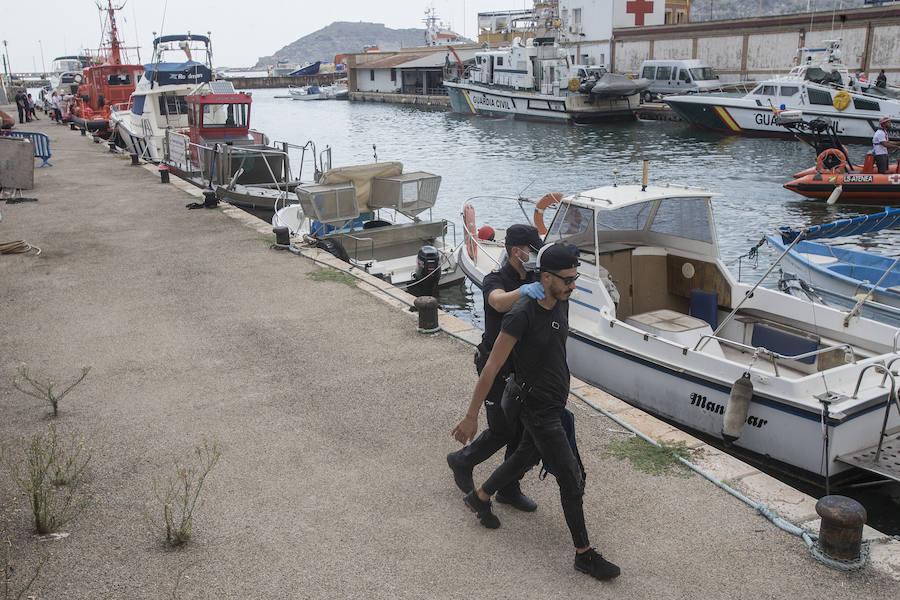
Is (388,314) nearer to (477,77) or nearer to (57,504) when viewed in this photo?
(57,504)

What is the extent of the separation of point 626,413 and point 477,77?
170ft

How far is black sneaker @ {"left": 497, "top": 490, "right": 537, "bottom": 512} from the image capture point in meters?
4.89

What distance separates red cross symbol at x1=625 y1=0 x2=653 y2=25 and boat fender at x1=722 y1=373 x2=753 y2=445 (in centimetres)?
6004

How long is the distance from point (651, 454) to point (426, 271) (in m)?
7.65

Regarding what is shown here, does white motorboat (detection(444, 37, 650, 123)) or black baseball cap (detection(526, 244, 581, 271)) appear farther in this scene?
white motorboat (detection(444, 37, 650, 123))

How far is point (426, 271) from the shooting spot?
42.1 feet

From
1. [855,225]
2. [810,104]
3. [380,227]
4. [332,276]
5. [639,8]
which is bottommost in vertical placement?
[332,276]

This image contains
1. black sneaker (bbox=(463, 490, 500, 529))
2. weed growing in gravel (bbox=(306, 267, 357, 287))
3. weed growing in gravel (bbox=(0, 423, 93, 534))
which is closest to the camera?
weed growing in gravel (bbox=(0, 423, 93, 534))

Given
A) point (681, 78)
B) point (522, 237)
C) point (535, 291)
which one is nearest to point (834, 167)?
point (522, 237)

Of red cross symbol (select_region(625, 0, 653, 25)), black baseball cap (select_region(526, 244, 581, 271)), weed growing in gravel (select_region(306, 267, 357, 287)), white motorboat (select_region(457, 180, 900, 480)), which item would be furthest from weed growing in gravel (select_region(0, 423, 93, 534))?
red cross symbol (select_region(625, 0, 653, 25))

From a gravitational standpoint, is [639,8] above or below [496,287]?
above

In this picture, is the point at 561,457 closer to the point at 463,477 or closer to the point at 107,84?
the point at 463,477

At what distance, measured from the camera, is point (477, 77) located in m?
55.2

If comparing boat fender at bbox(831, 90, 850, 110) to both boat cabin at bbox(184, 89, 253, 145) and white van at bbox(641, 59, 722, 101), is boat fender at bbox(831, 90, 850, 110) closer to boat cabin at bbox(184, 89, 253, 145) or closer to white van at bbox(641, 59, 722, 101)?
white van at bbox(641, 59, 722, 101)
